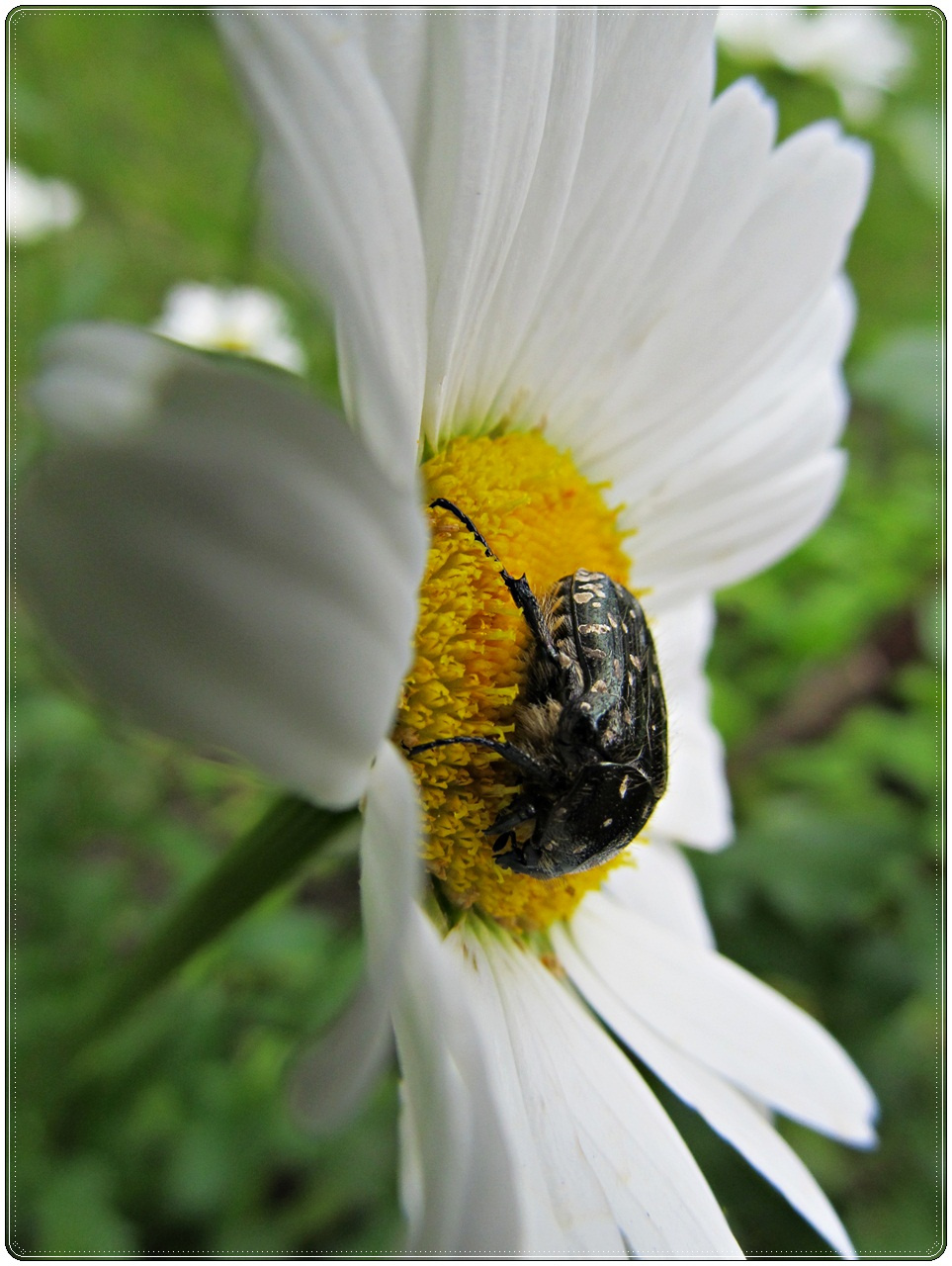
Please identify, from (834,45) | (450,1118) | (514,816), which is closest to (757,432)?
(514,816)

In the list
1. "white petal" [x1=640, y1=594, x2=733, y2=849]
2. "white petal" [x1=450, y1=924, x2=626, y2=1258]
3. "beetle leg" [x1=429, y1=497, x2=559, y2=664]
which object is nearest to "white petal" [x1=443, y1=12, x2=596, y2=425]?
"beetle leg" [x1=429, y1=497, x2=559, y2=664]

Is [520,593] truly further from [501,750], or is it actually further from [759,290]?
[759,290]

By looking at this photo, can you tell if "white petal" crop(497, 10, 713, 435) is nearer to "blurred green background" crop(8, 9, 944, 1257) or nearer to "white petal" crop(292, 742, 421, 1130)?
"blurred green background" crop(8, 9, 944, 1257)

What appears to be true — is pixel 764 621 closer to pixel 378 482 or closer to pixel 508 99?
pixel 508 99

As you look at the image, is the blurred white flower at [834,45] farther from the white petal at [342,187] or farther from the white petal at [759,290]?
the white petal at [342,187]

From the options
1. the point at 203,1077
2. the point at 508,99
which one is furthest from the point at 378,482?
the point at 203,1077
